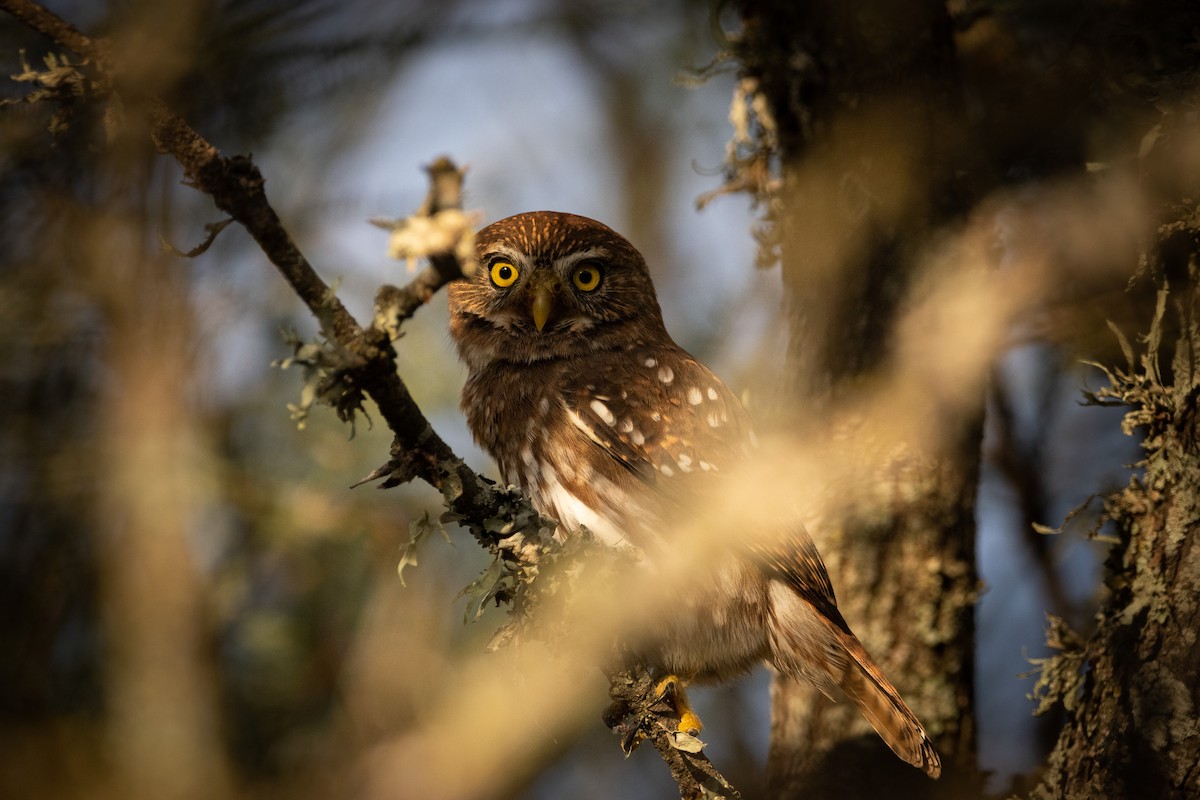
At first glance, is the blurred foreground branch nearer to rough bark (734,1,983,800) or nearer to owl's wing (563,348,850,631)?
owl's wing (563,348,850,631)

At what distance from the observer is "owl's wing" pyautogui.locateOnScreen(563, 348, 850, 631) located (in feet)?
9.73

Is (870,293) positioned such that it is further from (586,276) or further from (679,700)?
(679,700)

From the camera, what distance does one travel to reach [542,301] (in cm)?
339

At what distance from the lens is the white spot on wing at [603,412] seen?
3.15m

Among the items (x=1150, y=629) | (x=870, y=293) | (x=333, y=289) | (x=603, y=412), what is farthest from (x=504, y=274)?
(x=1150, y=629)

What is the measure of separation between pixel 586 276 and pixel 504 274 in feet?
1.00

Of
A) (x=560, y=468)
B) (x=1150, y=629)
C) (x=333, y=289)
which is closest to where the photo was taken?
(x=333, y=289)

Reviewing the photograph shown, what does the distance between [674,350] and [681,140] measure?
13.9 ft

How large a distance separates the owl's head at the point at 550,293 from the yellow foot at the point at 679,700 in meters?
1.20

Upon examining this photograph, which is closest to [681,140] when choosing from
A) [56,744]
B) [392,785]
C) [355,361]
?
[392,785]

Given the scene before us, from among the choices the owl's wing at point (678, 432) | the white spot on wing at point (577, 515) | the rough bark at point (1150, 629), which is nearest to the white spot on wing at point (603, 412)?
the owl's wing at point (678, 432)

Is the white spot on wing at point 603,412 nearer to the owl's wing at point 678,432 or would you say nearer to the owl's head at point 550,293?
the owl's wing at point 678,432

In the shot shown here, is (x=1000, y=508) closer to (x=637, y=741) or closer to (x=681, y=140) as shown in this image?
(x=637, y=741)

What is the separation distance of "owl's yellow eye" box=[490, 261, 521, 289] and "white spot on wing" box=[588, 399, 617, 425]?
0.66 metres
